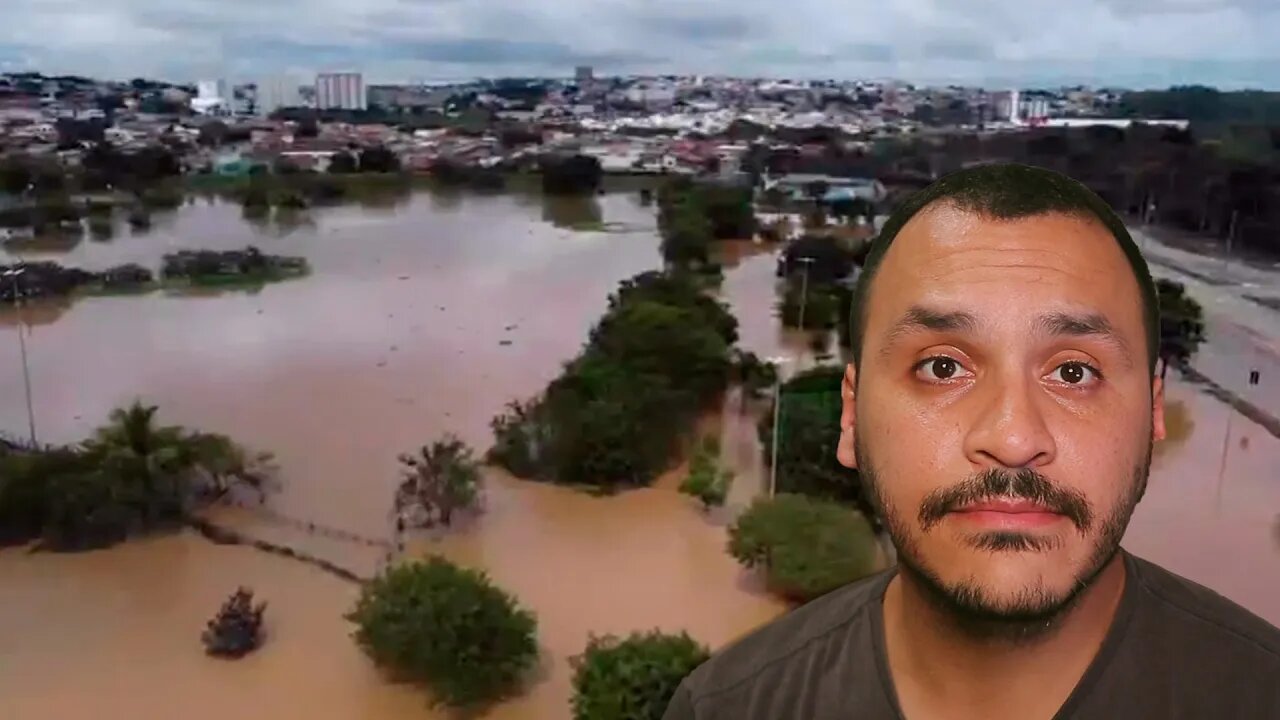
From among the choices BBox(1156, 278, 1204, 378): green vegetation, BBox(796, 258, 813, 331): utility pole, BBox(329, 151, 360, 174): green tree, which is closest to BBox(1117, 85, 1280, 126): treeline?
BBox(1156, 278, 1204, 378): green vegetation

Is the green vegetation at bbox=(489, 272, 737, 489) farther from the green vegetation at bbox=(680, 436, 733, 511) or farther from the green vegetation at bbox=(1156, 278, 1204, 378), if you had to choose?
the green vegetation at bbox=(1156, 278, 1204, 378)

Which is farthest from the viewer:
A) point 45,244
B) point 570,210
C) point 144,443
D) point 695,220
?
point 570,210

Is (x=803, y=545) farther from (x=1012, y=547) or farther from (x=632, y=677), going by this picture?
(x=1012, y=547)

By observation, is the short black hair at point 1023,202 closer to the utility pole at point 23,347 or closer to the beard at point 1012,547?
the beard at point 1012,547

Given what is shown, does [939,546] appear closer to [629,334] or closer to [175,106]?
[629,334]

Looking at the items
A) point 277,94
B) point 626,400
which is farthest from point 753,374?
point 277,94

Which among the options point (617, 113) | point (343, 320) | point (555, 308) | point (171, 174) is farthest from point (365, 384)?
point (617, 113)

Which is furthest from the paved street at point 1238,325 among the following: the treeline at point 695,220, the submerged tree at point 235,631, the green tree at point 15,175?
the green tree at point 15,175
